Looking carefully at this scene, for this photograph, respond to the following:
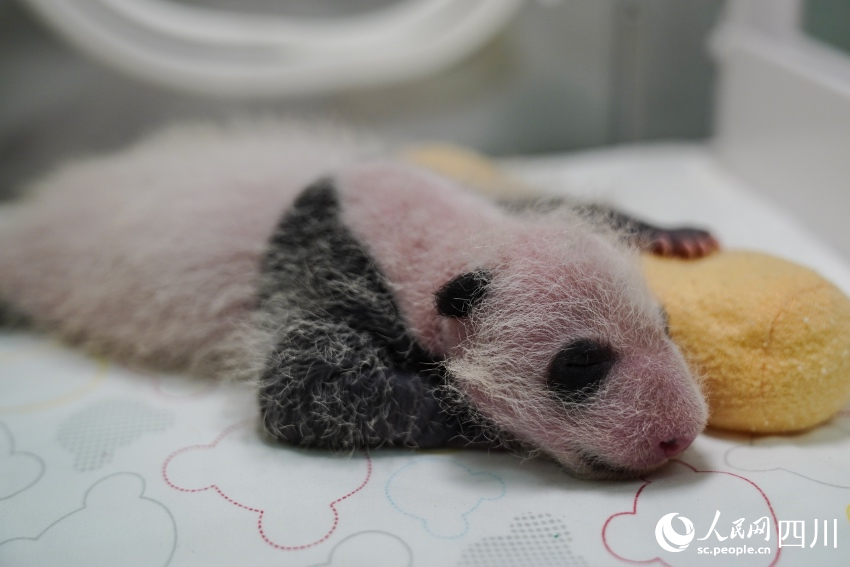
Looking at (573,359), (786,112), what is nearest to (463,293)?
(573,359)

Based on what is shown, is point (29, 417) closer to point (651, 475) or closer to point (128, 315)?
point (128, 315)

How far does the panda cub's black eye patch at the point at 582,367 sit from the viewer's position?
83 centimetres

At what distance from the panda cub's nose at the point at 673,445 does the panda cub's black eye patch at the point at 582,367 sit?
0.10 m

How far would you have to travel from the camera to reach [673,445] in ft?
2.70

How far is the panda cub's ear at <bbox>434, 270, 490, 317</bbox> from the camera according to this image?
2.84 ft

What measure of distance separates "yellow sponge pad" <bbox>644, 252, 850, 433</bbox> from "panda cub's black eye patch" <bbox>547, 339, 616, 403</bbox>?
160 millimetres

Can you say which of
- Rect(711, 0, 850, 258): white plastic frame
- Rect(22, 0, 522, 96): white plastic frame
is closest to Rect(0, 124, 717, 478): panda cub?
Rect(711, 0, 850, 258): white plastic frame

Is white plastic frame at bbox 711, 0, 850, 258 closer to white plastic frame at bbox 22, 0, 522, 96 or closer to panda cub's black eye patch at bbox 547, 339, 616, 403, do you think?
white plastic frame at bbox 22, 0, 522, 96

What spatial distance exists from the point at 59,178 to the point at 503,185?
953mm

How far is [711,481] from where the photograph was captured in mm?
833

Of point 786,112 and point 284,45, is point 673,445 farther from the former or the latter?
point 284,45

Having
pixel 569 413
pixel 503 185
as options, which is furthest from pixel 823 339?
pixel 503 185

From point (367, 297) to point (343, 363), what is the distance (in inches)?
4.1

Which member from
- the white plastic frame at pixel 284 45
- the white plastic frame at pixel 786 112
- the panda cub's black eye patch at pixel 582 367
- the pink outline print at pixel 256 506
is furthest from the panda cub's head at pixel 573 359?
the white plastic frame at pixel 284 45
